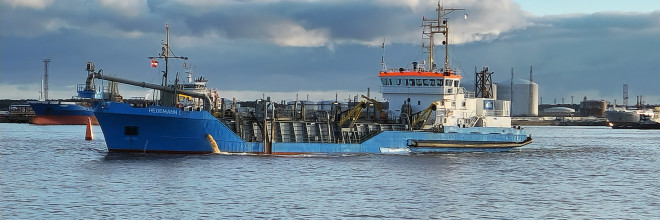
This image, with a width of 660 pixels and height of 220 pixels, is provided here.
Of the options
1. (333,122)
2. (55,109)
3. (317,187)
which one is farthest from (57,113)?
(317,187)

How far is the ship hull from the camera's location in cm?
14288

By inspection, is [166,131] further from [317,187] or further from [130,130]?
[317,187]

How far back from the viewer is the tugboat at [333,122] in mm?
48594

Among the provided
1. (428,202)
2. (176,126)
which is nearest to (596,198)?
(428,202)

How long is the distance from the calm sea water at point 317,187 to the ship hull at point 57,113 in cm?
9096

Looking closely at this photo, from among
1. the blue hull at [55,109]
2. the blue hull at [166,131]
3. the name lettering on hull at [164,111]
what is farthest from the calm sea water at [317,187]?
the blue hull at [55,109]

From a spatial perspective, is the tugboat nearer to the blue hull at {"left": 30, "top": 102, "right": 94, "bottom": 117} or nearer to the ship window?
the ship window

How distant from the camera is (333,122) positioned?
54.9 meters

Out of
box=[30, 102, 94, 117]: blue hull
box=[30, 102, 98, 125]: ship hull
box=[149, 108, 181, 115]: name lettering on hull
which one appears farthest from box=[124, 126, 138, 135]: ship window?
box=[30, 102, 94, 117]: blue hull

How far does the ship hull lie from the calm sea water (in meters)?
91.0

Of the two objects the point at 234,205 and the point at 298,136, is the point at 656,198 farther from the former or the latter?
the point at 298,136

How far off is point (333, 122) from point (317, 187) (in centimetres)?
1767

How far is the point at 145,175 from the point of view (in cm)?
4059

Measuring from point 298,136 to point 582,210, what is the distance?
24044mm
